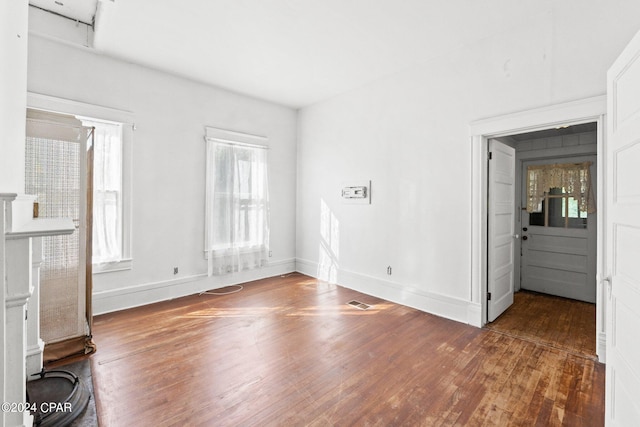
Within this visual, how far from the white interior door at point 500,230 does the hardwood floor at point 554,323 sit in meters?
0.17

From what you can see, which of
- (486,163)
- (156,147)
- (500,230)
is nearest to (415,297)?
(500,230)

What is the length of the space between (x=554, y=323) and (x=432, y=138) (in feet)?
8.45

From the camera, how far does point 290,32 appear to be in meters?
3.17

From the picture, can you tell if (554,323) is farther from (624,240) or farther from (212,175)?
(212,175)

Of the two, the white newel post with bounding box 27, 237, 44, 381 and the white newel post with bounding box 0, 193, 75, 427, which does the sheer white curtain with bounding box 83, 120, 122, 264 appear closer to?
the white newel post with bounding box 27, 237, 44, 381

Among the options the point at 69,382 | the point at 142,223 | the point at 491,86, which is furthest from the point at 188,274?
the point at 491,86

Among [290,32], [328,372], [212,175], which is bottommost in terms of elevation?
[328,372]

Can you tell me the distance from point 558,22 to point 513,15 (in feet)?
1.29

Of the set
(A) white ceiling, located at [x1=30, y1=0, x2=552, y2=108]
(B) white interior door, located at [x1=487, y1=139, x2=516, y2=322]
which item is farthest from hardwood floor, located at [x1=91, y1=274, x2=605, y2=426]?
(A) white ceiling, located at [x1=30, y1=0, x2=552, y2=108]

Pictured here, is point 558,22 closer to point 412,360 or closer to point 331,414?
point 412,360

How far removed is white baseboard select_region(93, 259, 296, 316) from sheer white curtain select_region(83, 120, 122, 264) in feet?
1.50

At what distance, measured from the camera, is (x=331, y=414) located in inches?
75.6

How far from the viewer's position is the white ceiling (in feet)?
9.09

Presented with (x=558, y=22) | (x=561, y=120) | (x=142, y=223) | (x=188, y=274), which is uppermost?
(x=558, y=22)
